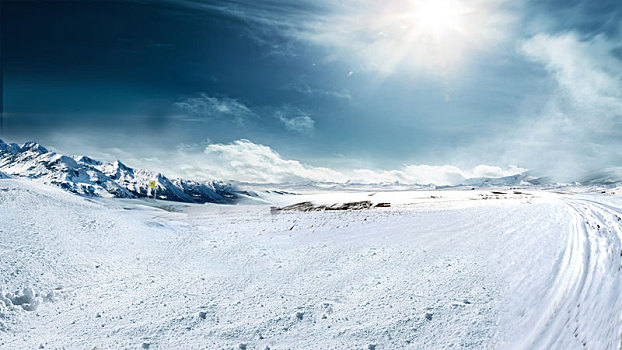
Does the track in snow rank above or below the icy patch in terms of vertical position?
above

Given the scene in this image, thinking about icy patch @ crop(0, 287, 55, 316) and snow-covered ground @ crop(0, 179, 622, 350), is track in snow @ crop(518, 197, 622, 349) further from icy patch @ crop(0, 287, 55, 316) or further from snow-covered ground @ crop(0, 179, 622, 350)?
icy patch @ crop(0, 287, 55, 316)

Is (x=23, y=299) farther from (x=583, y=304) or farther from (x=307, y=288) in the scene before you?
(x=583, y=304)

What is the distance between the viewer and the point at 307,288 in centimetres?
1016

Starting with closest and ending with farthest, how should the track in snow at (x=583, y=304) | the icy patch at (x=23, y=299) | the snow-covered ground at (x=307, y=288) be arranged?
the track in snow at (x=583, y=304) < the snow-covered ground at (x=307, y=288) < the icy patch at (x=23, y=299)

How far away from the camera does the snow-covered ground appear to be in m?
7.37

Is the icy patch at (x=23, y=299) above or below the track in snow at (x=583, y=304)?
below

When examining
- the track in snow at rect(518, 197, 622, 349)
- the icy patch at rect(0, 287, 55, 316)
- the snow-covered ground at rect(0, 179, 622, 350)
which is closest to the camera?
the track in snow at rect(518, 197, 622, 349)

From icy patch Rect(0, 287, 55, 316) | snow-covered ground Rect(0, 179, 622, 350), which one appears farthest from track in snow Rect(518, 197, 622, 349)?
icy patch Rect(0, 287, 55, 316)

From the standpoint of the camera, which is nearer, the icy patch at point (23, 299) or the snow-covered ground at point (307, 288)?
the snow-covered ground at point (307, 288)

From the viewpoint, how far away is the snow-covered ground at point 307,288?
7367 millimetres

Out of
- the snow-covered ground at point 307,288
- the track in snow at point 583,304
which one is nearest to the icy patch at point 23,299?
the snow-covered ground at point 307,288

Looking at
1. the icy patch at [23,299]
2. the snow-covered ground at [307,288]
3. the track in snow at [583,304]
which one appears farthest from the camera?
the icy patch at [23,299]

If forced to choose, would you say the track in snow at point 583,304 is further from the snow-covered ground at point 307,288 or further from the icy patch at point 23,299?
the icy patch at point 23,299

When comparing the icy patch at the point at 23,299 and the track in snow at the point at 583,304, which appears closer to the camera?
the track in snow at the point at 583,304
